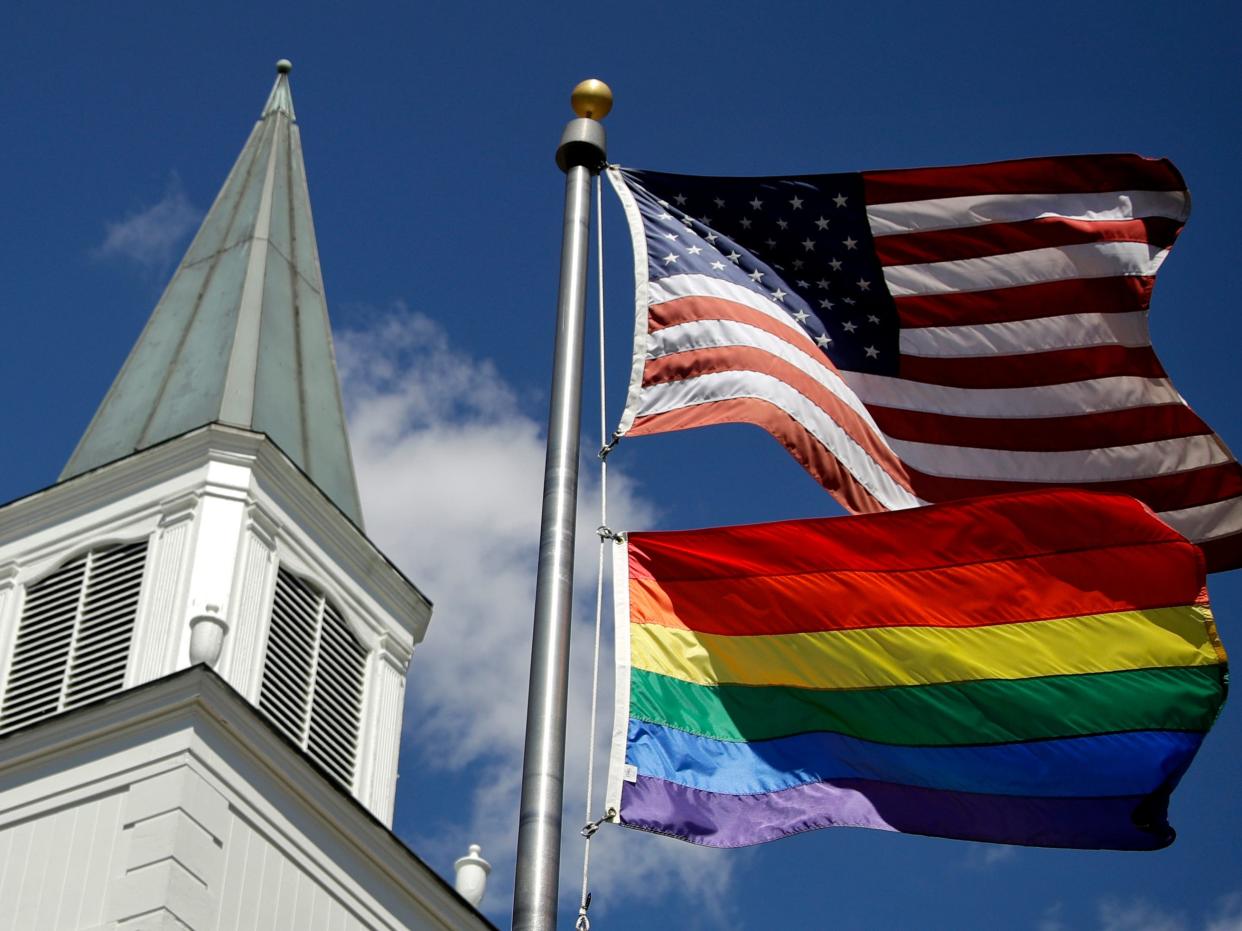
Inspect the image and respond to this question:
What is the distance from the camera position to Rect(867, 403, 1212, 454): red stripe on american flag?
1659cm

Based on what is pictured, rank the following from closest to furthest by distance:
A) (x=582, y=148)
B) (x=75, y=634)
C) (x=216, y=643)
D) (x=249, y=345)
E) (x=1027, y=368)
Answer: (x=582, y=148)
(x=1027, y=368)
(x=216, y=643)
(x=75, y=634)
(x=249, y=345)

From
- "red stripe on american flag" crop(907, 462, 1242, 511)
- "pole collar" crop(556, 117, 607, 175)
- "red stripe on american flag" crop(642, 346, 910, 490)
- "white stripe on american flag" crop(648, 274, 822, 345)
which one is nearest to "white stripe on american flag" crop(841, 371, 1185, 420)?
"red stripe on american flag" crop(642, 346, 910, 490)

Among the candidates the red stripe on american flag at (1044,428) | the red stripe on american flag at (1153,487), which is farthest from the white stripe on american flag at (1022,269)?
the red stripe on american flag at (1153,487)

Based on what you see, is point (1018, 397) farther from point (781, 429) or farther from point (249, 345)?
point (249, 345)

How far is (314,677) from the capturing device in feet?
63.9

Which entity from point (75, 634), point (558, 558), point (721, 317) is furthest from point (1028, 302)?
point (75, 634)

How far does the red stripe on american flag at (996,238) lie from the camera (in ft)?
55.9

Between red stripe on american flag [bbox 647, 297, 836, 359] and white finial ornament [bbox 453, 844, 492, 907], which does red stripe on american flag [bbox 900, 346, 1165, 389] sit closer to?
red stripe on american flag [bbox 647, 297, 836, 359]

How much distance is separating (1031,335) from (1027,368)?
33 centimetres

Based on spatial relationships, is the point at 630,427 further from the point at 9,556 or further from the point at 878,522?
the point at 9,556

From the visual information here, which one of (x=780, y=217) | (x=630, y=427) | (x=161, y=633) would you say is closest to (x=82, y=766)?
(x=161, y=633)

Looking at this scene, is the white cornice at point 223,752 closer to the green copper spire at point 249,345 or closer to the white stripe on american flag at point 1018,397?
the green copper spire at point 249,345

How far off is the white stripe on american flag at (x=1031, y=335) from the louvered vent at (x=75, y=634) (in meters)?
7.91

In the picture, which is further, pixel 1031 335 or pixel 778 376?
pixel 1031 335
